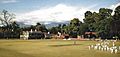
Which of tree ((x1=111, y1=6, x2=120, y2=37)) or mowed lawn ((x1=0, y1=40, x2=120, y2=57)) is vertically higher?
tree ((x1=111, y1=6, x2=120, y2=37))

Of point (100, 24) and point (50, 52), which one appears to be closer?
point (50, 52)

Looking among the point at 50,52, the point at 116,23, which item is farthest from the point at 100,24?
the point at 50,52

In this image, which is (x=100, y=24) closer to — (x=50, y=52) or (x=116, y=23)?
(x=116, y=23)

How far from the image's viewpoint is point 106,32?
347ft

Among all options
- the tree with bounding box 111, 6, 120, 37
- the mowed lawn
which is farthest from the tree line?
the mowed lawn

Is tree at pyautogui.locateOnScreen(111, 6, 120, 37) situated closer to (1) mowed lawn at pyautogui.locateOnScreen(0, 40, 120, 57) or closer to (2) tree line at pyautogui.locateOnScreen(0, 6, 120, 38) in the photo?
(2) tree line at pyautogui.locateOnScreen(0, 6, 120, 38)

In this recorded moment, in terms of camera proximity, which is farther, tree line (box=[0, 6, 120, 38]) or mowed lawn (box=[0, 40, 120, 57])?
tree line (box=[0, 6, 120, 38])

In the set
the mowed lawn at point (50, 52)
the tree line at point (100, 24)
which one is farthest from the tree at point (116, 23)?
the mowed lawn at point (50, 52)

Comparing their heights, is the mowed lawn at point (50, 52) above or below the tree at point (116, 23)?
below

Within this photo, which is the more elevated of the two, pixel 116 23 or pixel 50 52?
pixel 116 23

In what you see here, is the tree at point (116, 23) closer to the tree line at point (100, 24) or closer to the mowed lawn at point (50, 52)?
the tree line at point (100, 24)

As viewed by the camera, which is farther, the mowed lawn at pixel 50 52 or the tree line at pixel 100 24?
the tree line at pixel 100 24

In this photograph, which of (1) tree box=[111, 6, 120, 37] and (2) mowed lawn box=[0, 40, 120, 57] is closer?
(2) mowed lawn box=[0, 40, 120, 57]

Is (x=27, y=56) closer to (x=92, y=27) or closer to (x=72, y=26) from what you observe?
(x=92, y=27)
